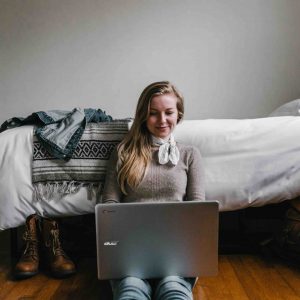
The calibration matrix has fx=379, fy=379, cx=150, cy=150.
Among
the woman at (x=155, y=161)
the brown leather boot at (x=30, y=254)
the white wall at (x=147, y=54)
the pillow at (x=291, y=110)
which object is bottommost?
the brown leather boot at (x=30, y=254)

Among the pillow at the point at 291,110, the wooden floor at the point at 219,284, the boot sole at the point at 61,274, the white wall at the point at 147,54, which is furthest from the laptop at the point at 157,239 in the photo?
the white wall at the point at 147,54

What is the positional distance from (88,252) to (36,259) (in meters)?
0.27

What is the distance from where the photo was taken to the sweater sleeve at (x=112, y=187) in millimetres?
1319

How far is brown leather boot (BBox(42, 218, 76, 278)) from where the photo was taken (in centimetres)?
142

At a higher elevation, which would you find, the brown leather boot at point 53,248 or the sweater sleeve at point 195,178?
the sweater sleeve at point 195,178

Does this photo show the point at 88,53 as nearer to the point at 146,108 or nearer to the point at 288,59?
the point at 146,108

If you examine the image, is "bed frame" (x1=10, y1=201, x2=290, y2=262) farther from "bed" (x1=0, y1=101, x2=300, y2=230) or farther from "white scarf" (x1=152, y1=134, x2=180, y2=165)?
"white scarf" (x1=152, y1=134, x2=180, y2=165)

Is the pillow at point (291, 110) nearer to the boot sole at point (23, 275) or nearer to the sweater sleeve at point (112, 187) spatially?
the sweater sleeve at point (112, 187)

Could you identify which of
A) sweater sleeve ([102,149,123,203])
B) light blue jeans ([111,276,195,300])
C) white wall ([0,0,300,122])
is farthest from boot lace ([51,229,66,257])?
white wall ([0,0,300,122])

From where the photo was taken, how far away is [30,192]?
4.89 ft

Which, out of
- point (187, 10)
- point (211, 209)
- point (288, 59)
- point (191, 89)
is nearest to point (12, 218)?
point (211, 209)

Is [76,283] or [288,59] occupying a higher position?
[288,59]

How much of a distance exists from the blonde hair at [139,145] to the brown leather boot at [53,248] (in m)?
0.36

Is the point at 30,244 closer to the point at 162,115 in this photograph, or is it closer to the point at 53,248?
the point at 53,248
